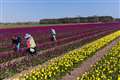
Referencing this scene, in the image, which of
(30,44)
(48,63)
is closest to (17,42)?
(30,44)

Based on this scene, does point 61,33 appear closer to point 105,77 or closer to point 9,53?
point 9,53

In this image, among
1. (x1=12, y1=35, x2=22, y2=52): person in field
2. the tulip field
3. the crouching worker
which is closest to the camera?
the tulip field

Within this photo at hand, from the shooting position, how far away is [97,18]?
8244 cm

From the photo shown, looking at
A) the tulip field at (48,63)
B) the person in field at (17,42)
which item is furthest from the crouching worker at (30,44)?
the person in field at (17,42)

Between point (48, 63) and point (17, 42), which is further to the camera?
point (17, 42)

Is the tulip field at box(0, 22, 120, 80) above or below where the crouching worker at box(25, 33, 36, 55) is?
below

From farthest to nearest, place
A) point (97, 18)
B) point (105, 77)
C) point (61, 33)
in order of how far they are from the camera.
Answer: point (97, 18) < point (61, 33) < point (105, 77)

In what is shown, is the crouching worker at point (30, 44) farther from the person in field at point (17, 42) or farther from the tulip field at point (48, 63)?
the person in field at point (17, 42)

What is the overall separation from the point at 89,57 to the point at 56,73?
5.81 m

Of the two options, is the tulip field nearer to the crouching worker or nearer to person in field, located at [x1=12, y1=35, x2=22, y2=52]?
person in field, located at [x1=12, y1=35, x2=22, y2=52]

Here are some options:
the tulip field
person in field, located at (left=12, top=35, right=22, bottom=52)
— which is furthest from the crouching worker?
person in field, located at (left=12, top=35, right=22, bottom=52)

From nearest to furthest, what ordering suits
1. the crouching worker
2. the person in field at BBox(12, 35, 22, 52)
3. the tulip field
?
the tulip field < the crouching worker < the person in field at BBox(12, 35, 22, 52)

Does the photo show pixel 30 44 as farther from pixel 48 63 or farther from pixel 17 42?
pixel 17 42

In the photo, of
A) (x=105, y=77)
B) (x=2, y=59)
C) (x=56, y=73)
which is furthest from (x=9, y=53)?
(x=105, y=77)
